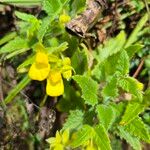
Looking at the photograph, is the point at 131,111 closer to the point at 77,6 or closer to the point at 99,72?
the point at 99,72

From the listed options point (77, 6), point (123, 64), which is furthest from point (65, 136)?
point (77, 6)

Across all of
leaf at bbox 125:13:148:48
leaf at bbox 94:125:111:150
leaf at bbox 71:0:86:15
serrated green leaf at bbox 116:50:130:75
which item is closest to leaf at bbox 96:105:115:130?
leaf at bbox 94:125:111:150

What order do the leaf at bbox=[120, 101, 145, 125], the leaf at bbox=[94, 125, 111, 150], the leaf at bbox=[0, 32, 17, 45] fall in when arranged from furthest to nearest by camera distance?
the leaf at bbox=[0, 32, 17, 45] < the leaf at bbox=[120, 101, 145, 125] < the leaf at bbox=[94, 125, 111, 150]

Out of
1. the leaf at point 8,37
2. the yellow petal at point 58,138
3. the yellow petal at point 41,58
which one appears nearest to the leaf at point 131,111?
the yellow petal at point 58,138

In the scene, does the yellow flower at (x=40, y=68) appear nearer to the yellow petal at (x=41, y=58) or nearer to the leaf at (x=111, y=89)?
the yellow petal at (x=41, y=58)

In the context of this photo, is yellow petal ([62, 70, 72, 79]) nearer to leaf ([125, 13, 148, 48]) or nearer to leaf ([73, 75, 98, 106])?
leaf ([73, 75, 98, 106])

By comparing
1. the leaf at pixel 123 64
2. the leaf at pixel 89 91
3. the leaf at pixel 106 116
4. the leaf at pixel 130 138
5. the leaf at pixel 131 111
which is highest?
the leaf at pixel 123 64
